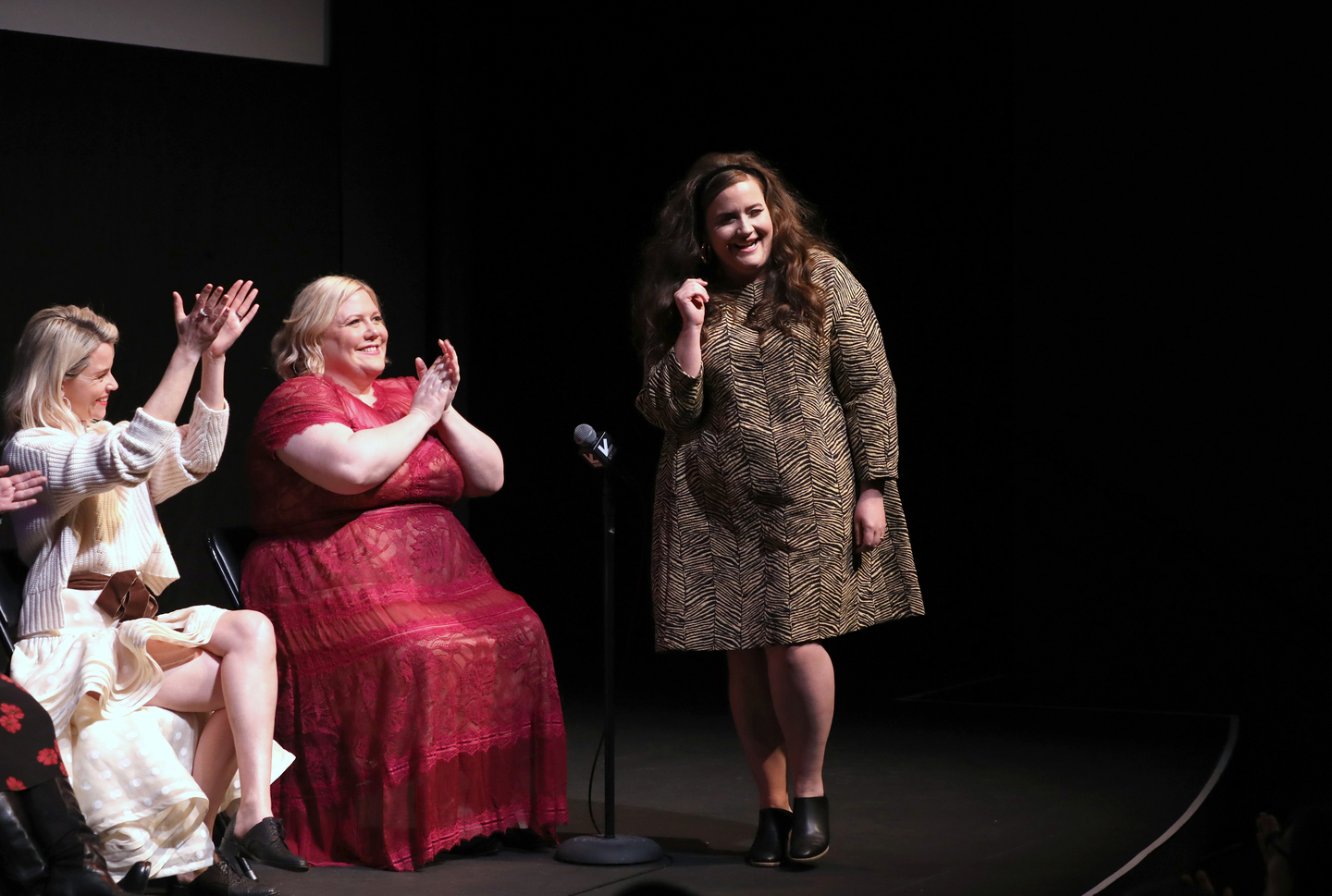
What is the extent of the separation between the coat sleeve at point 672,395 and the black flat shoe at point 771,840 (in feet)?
2.66

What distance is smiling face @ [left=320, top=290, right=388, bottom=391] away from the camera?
11.1ft

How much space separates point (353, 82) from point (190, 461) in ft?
7.63

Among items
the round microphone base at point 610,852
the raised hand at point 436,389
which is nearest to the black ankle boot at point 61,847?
the round microphone base at point 610,852

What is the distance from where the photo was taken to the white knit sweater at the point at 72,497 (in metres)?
2.90

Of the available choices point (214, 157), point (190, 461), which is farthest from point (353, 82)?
point (190, 461)

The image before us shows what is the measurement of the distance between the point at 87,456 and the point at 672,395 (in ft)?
3.71

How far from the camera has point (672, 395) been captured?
10.3ft

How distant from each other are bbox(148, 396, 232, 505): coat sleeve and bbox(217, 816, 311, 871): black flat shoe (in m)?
0.72

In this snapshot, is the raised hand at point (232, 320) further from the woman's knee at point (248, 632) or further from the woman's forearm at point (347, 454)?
the woman's knee at point (248, 632)

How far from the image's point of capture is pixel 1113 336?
16.9 feet

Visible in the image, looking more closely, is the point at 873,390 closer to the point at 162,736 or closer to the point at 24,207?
the point at 162,736

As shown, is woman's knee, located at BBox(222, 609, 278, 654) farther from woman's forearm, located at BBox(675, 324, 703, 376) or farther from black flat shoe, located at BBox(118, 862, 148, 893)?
woman's forearm, located at BBox(675, 324, 703, 376)

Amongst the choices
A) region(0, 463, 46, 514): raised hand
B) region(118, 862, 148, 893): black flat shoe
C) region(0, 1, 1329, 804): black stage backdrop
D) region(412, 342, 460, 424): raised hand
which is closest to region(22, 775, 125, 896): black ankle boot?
region(118, 862, 148, 893): black flat shoe

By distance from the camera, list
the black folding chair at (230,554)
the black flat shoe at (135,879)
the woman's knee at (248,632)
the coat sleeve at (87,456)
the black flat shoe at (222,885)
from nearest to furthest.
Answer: the black flat shoe at (135,879), the black flat shoe at (222,885), the coat sleeve at (87,456), the woman's knee at (248,632), the black folding chair at (230,554)
